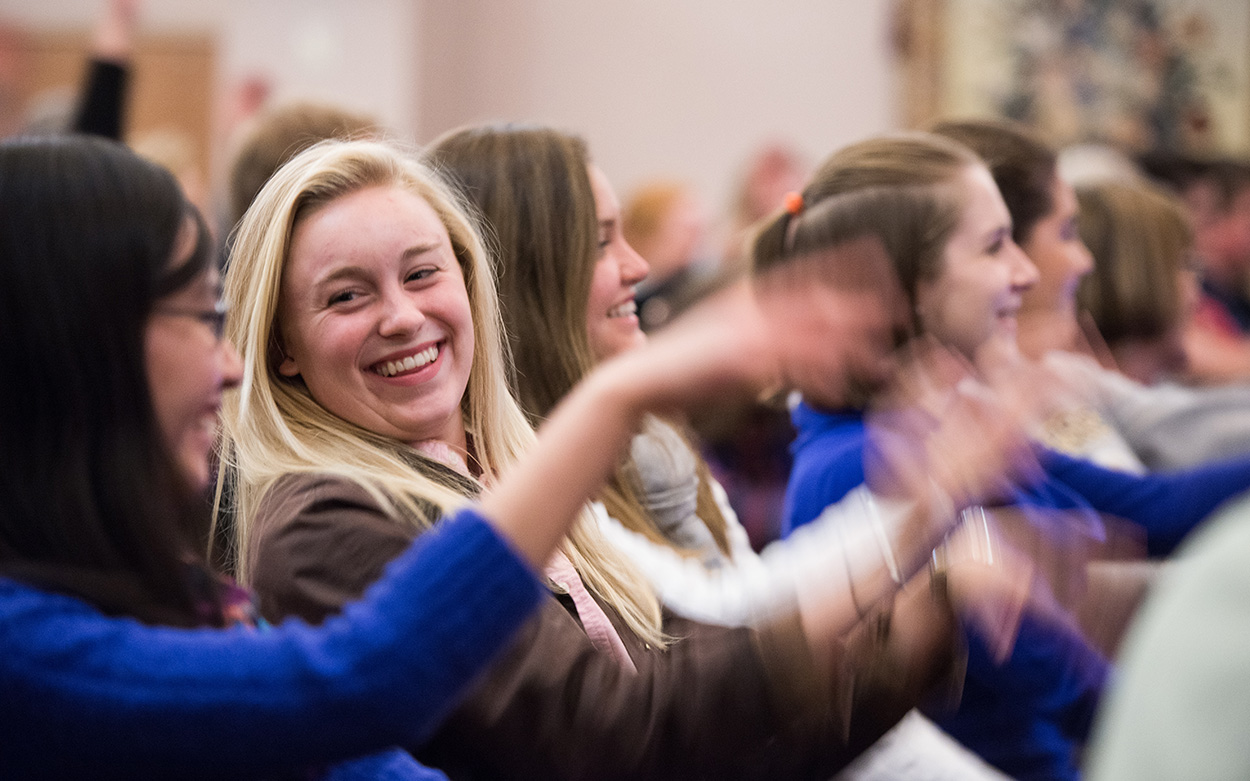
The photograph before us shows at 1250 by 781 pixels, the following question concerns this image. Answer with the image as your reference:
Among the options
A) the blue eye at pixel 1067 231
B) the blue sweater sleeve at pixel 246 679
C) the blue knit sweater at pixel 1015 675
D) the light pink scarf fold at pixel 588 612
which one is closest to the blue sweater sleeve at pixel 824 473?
the blue knit sweater at pixel 1015 675

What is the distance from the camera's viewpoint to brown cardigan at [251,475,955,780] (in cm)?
109

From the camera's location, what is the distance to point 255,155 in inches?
93.7

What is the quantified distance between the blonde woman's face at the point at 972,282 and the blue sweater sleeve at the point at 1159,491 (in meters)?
0.35

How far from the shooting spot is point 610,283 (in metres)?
1.90

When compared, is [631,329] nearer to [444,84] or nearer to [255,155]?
[255,155]

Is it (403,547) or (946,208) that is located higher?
(946,208)

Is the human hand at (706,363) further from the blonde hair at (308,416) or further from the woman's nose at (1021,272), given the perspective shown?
the woman's nose at (1021,272)

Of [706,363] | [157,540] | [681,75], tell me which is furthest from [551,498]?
[681,75]

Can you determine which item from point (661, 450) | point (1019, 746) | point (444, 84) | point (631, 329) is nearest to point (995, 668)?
point (1019, 746)

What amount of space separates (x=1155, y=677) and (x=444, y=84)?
5510mm

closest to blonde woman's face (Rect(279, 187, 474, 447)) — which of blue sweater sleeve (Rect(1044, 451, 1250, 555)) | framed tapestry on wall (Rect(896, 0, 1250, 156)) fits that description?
blue sweater sleeve (Rect(1044, 451, 1250, 555))

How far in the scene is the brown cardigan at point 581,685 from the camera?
109 cm

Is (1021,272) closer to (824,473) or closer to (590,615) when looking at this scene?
(824,473)

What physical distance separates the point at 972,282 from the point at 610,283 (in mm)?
536
